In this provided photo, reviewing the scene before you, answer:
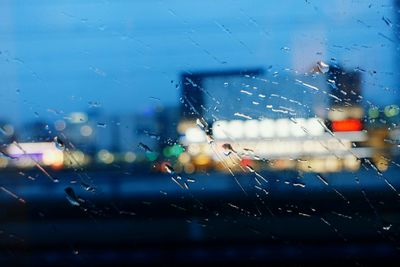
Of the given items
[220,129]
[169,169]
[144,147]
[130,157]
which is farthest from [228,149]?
[130,157]

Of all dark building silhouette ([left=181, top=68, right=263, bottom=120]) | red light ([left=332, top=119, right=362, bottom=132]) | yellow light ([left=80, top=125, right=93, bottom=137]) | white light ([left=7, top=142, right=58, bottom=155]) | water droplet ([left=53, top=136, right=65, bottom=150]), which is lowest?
white light ([left=7, top=142, right=58, bottom=155])

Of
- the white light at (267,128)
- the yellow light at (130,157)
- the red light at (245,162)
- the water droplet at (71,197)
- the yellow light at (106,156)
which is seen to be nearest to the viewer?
the water droplet at (71,197)

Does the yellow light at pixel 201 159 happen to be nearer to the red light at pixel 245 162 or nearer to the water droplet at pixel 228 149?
the water droplet at pixel 228 149

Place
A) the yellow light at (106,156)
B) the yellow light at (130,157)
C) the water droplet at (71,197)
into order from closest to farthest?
the water droplet at (71,197), the yellow light at (130,157), the yellow light at (106,156)

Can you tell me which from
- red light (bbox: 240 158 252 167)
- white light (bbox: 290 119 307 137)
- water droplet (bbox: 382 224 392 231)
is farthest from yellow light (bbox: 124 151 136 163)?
water droplet (bbox: 382 224 392 231)

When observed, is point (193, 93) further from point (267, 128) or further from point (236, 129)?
point (267, 128)

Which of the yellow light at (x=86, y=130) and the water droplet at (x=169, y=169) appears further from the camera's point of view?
the yellow light at (x=86, y=130)

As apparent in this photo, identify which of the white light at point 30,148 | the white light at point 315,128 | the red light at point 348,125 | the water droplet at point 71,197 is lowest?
the water droplet at point 71,197

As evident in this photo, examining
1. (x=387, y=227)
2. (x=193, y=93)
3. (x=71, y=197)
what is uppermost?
(x=193, y=93)

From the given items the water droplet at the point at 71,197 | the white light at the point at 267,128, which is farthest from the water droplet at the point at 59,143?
the white light at the point at 267,128

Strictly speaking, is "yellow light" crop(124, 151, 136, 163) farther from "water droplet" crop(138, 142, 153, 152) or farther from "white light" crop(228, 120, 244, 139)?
"white light" crop(228, 120, 244, 139)

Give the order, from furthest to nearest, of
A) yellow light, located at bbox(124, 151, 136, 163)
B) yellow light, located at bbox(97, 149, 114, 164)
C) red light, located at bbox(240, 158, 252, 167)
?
1. yellow light, located at bbox(97, 149, 114, 164)
2. yellow light, located at bbox(124, 151, 136, 163)
3. red light, located at bbox(240, 158, 252, 167)
